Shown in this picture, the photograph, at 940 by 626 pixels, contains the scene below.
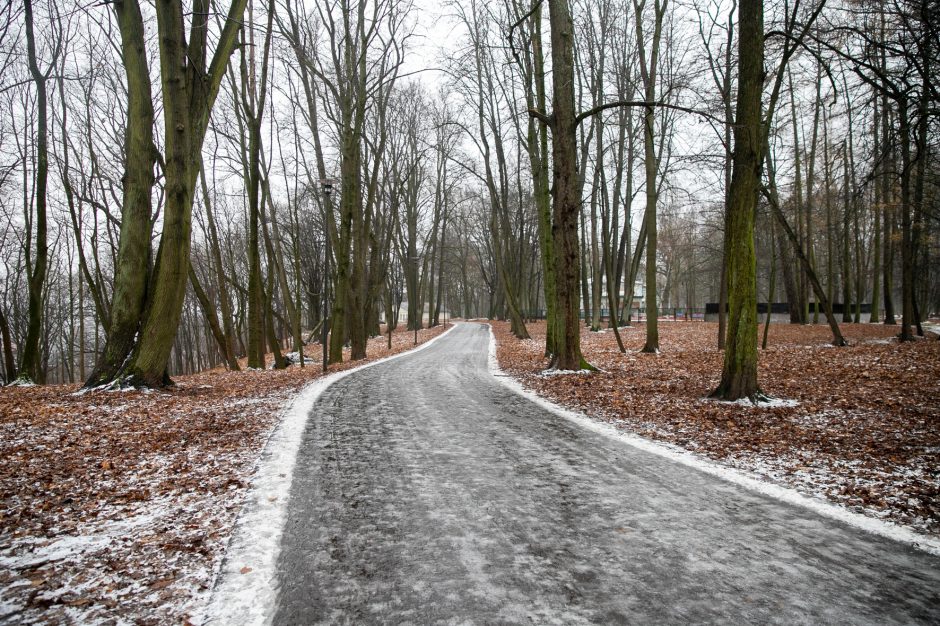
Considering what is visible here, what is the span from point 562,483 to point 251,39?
1809 cm

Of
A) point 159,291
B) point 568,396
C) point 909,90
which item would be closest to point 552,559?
point 568,396

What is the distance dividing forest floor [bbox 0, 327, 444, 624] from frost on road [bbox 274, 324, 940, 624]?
1.85 feet

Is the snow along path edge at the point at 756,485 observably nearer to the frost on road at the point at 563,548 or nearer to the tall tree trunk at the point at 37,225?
the frost on road at the point at 563,548

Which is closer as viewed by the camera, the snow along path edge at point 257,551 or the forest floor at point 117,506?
the snow along path edge at point 257,551

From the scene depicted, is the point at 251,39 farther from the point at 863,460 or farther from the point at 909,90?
the point at 863,460

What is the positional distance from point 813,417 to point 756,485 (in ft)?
9.57

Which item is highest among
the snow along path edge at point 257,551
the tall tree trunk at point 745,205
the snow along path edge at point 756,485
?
the tall tree trunk at point 745,205

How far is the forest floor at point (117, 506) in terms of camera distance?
2.46 meters

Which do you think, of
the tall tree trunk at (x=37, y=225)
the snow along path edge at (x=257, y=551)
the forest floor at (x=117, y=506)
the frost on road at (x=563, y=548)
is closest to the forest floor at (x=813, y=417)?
the frost on road at (x=563, y=548)

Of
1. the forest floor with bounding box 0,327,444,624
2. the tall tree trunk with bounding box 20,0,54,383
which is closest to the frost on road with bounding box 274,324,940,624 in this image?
the forest floor with bounding box 0,327,444,624

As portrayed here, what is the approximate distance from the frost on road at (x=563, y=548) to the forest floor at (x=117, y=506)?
0.56m

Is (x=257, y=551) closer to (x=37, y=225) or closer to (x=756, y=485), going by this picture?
(x=756, y=485)

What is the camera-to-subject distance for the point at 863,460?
4496 mm

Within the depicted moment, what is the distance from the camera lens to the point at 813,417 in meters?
6.16
